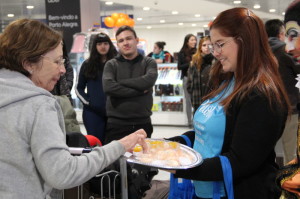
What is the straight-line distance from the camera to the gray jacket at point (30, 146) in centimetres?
125

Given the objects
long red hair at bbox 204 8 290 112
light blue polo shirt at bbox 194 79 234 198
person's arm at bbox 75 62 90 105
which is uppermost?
long red hair at bbox 204 8 290 112

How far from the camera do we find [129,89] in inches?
138

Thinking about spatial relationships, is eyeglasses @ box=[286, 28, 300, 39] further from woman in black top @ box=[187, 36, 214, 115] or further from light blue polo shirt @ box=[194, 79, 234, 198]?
woman in black top @ box=[187, 36, 214, 115]

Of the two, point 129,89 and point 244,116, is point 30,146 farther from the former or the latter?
point 129,89

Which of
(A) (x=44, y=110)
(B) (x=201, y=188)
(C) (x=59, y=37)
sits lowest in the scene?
(B) (x=201, y=188)

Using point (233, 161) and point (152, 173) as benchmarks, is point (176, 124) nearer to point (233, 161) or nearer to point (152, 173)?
point (152, 173)

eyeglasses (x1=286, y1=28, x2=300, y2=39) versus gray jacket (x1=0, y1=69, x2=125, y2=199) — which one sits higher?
eyeglasses (x1=286, y1=28, x2=300, y2=39)

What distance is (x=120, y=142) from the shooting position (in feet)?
5.01

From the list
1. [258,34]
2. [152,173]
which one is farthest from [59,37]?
[152,173]

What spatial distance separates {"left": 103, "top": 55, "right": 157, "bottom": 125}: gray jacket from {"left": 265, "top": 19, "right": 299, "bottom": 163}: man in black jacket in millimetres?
1461

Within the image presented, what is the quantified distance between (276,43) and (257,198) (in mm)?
2960

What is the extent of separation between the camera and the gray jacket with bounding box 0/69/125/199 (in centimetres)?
125

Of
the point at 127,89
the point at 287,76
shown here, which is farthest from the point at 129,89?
the point at 287,76

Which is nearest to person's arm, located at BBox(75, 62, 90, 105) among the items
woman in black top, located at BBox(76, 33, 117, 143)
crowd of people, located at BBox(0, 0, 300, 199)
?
woman in black top, located at BBox(76, 33, 117, 143)
